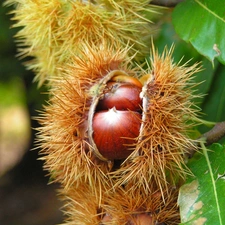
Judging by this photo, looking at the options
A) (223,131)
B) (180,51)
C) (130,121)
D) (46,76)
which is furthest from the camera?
(180,51)

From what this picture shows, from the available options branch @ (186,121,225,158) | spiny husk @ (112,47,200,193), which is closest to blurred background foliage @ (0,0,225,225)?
branch @ (186,121,225,158)

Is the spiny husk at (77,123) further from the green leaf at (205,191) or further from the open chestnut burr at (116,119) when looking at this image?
the green leaf at (205,191)

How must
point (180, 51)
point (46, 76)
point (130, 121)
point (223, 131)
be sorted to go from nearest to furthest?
1. point (130, 121)
2. point (223, 131)
3. point (46, 76)
4. point (180, 51)

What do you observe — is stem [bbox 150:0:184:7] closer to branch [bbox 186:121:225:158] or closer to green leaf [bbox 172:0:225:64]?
green leaf [bbox 172:0:225:64]

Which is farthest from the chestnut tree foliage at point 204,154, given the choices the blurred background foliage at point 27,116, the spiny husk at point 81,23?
the blurred background foliage at point 27,116

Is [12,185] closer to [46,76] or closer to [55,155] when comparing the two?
[46,76]

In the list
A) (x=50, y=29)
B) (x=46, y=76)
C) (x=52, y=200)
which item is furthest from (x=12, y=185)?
(x=50, y=29)

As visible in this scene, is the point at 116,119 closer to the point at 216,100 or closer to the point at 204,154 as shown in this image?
the point at 204,154
